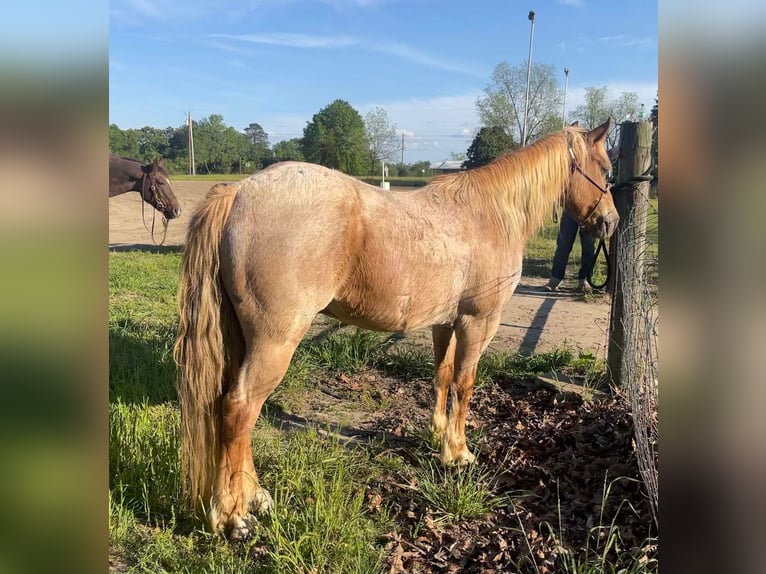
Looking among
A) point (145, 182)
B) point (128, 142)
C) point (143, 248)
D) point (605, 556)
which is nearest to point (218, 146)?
point (128, 142)

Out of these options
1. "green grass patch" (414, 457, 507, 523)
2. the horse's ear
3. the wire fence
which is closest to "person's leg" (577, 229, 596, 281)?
the wire fence

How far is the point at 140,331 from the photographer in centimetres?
502

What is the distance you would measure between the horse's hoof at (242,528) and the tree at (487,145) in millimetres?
22752

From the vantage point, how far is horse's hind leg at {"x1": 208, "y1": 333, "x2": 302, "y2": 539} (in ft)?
7.48

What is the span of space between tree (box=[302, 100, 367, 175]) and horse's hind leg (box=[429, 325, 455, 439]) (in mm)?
16541

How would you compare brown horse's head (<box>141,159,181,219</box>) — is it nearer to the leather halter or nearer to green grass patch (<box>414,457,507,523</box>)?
the leather halter

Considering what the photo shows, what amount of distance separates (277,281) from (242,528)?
1.17 meters

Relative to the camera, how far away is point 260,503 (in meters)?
2.47

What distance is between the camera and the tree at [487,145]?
981 inches

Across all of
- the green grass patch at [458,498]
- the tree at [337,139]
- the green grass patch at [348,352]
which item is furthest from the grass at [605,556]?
the tree at [337,139]
